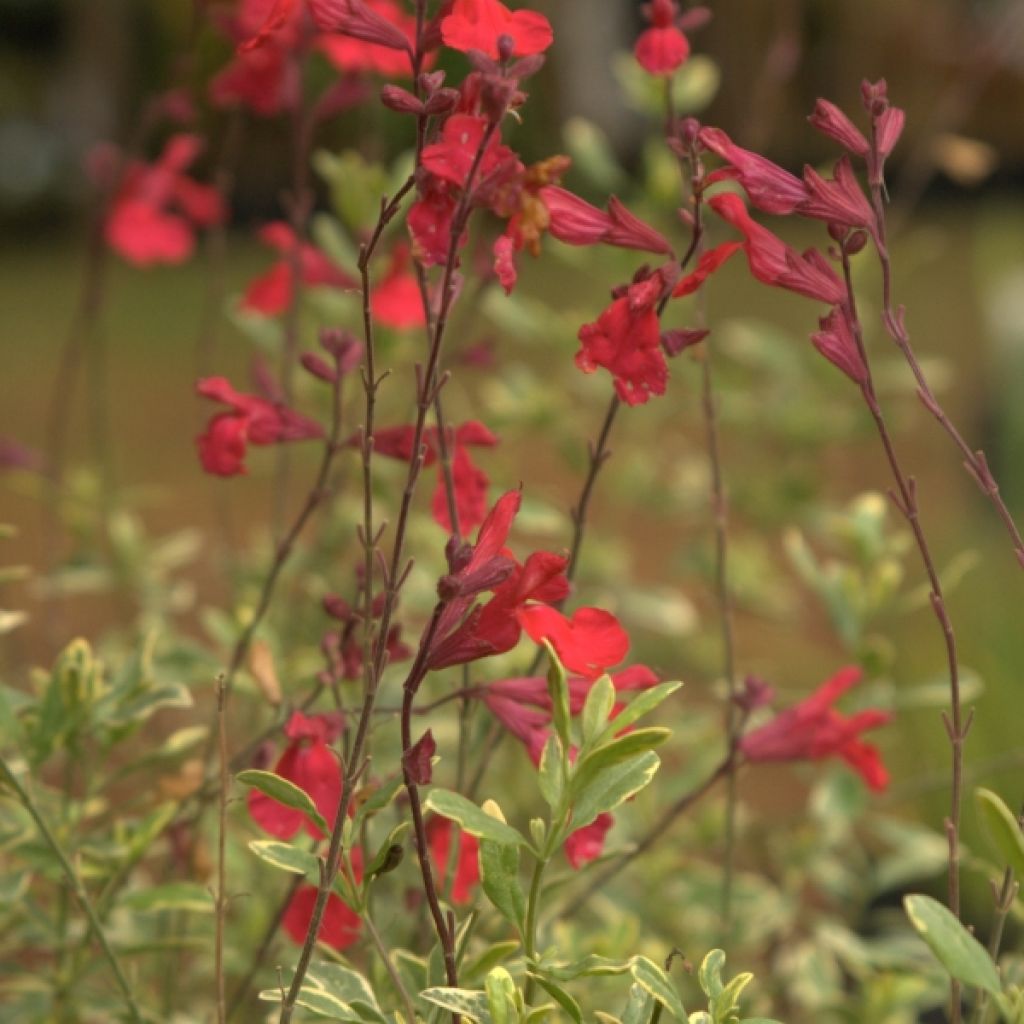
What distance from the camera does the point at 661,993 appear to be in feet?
2.09

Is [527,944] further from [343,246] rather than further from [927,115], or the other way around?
[927,115]

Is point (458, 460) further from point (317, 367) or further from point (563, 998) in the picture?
point (563, 998)

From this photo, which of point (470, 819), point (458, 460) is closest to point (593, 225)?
point (458, 460)

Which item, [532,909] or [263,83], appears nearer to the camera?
[532,909]

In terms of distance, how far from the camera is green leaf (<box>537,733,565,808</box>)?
0.63 m

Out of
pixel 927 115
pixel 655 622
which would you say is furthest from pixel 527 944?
pixel 927 115

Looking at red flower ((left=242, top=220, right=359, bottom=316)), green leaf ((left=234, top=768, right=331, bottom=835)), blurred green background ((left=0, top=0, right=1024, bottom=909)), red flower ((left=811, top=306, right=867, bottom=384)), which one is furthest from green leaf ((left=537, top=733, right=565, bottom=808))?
red flower ((left=242, top=220, right=359, bottom=316))

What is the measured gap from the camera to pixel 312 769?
0.75 m

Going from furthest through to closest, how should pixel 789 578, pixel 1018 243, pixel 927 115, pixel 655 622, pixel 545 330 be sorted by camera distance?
pixel 927 115 < pixel 1018 243 < pixel 789 578 < pixel 655 622 < pixel 545 330

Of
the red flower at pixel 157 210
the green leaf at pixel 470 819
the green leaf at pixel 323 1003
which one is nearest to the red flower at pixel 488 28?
the green leaf at pixel 470 819

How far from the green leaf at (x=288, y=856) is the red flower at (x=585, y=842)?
12cm

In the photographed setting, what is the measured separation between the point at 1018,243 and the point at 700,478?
451 centimetres

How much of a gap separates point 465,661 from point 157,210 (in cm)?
91

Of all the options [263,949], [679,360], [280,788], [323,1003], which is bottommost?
[679,360]
